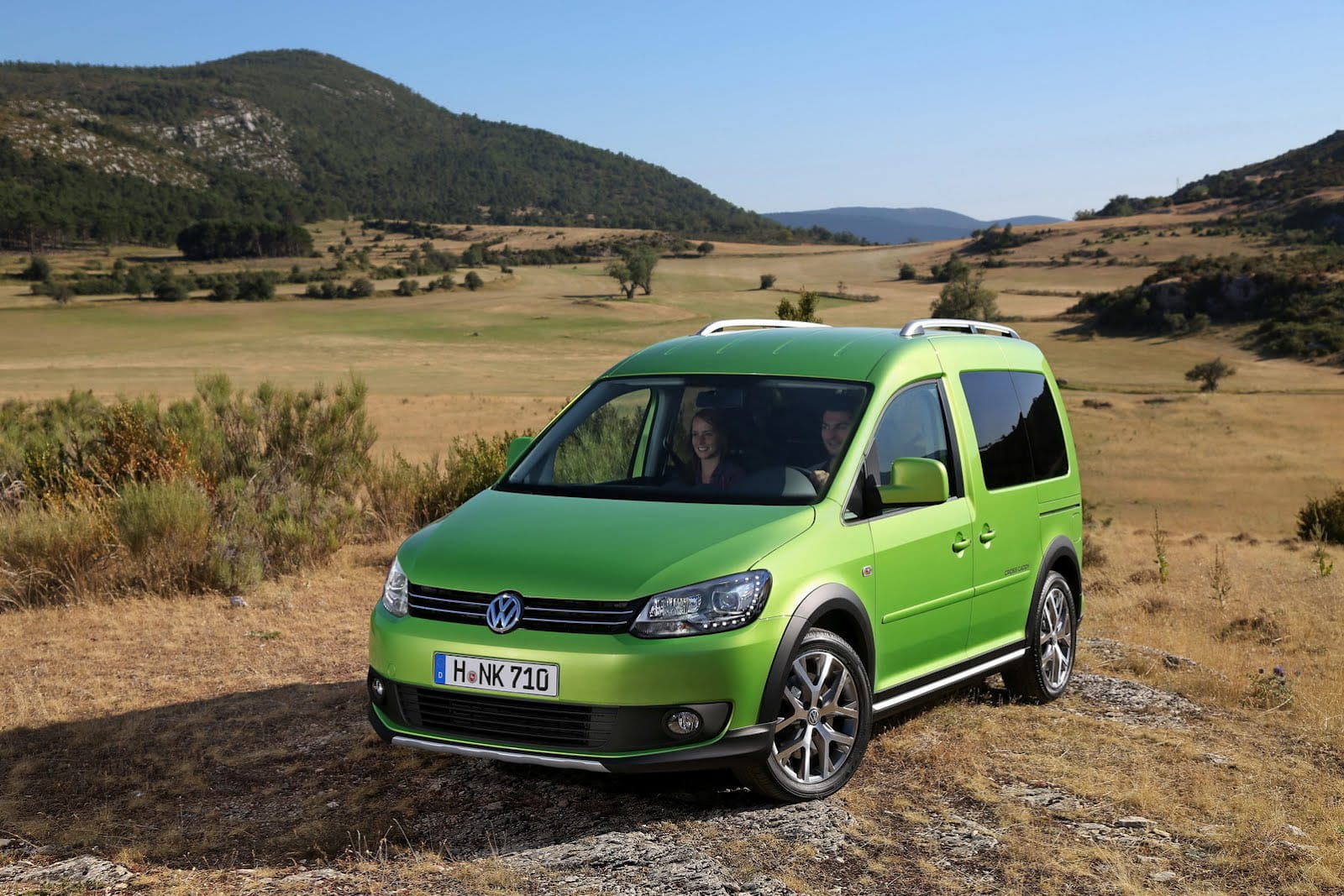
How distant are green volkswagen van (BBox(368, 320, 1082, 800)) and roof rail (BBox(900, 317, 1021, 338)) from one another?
0.03 metres

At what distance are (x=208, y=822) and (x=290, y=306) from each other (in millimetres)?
90095

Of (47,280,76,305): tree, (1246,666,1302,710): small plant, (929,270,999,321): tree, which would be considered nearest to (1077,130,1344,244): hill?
(929,270,999,321): tree

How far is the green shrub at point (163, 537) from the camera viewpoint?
989 centimetres

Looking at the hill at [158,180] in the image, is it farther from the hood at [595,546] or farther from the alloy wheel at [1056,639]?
the hood at [595,546]

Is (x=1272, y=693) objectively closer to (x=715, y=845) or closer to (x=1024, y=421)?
(x=1024, y=421)

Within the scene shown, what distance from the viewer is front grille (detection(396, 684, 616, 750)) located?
15.0 feet

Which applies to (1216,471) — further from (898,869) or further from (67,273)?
(67,273)

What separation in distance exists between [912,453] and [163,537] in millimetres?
6435

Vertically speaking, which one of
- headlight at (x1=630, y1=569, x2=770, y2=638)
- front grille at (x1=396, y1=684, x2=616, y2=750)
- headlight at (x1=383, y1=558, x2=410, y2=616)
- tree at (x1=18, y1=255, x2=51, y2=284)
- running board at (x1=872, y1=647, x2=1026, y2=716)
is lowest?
tree at (x1=18, y1=255, x2=51, y2=284)

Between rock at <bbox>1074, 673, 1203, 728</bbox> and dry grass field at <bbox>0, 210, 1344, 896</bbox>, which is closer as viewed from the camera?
dry grass field at <bbox>0, 210, 1344, 896</bbox>

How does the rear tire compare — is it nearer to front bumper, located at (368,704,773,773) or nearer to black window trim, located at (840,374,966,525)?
black window trim, located at (840,374,966,525)

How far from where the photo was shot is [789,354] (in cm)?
→ 595

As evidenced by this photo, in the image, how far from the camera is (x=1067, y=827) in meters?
4.96

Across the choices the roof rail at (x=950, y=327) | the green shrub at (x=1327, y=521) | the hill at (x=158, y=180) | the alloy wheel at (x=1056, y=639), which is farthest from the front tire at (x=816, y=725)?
the hill at (x=158, y=180)
